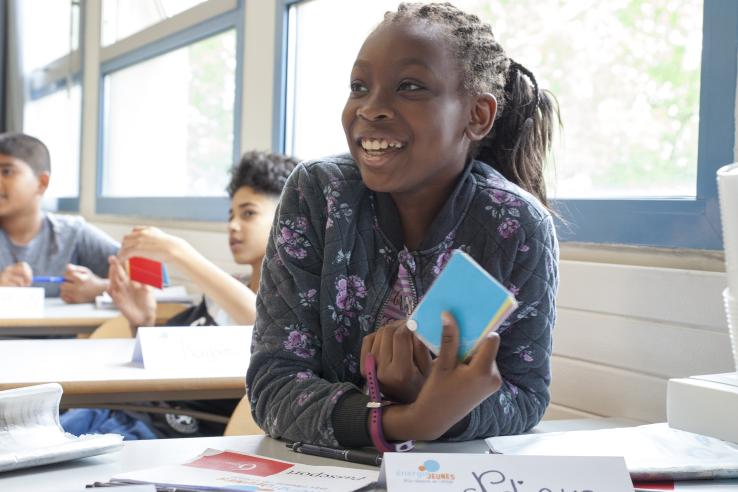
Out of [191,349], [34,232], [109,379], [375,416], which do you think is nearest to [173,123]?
[34,232]

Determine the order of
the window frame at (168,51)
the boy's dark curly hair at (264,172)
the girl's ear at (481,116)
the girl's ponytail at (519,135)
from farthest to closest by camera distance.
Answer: the window frame at (168,51) → the boy's dark curly hair at (264,172) → the girl's ponytail at (519,135) → the girl's ear at (481,116)

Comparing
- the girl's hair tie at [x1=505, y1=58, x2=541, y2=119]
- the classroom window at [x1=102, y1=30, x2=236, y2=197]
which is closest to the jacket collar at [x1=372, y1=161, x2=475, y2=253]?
the girl's hair tie at [x1=505, y1=58, x2=541, y2=119]

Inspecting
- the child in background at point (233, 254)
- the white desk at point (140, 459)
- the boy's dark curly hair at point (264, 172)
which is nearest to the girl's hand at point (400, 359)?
the white desk at point (140, 459)

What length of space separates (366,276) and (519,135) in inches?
15.4

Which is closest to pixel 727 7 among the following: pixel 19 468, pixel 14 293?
pixel 19 468

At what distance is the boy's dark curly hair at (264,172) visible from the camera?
2617 mm

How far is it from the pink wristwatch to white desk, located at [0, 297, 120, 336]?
1.77 meters

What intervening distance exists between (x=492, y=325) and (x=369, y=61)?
507 millimetres

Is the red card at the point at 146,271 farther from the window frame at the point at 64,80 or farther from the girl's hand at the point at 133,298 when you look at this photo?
the window frame at the point at 64,80

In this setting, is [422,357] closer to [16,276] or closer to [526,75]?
[526,75]

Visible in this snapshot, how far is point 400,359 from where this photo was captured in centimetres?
109

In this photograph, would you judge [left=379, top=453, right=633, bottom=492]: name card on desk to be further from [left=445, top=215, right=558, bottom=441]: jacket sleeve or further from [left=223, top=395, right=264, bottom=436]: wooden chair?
[left=223, top=395, right=264, bottom=436]: wooden chair

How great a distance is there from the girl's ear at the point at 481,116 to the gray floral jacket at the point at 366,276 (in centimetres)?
10

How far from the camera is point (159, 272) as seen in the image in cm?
265
